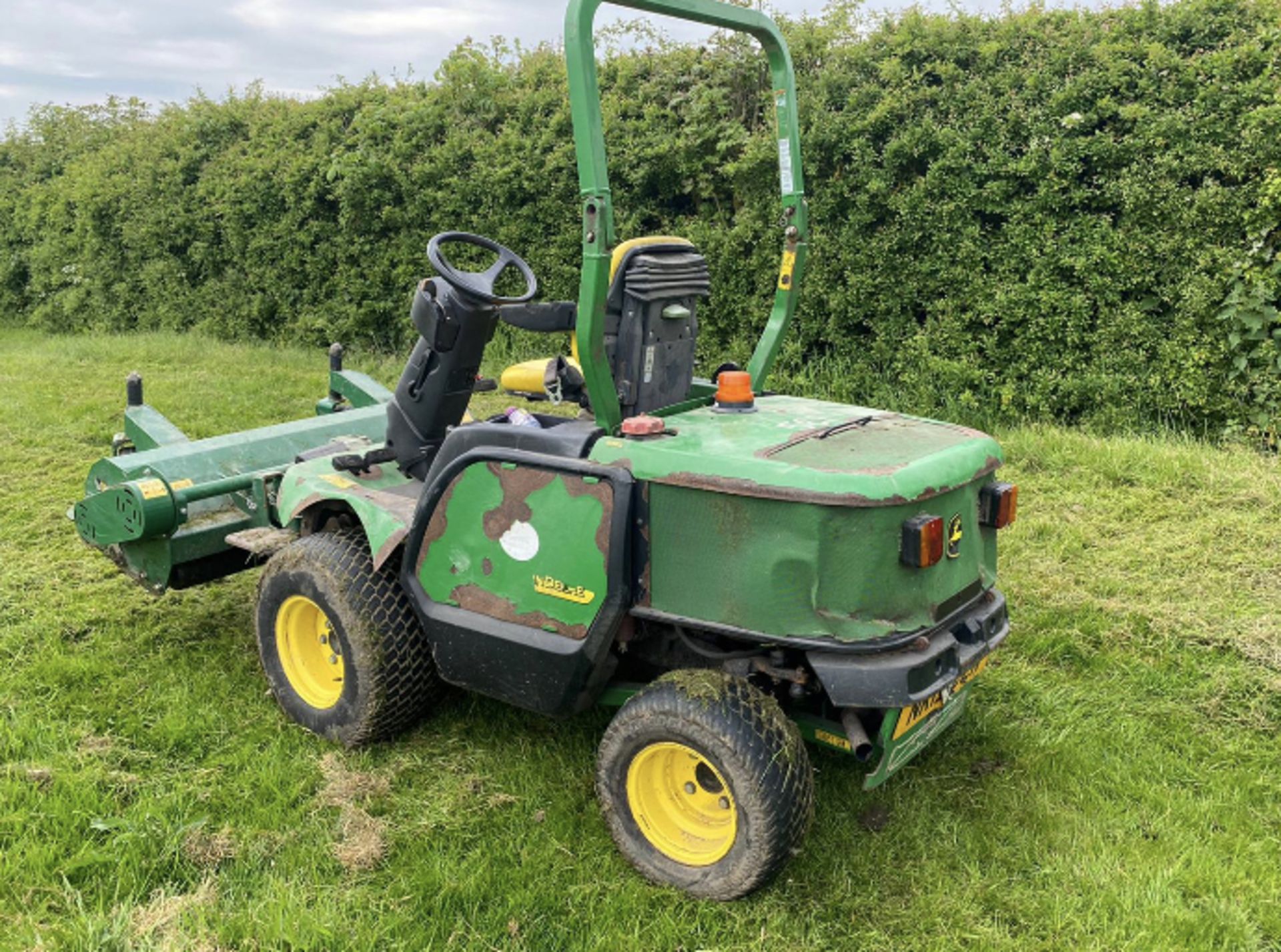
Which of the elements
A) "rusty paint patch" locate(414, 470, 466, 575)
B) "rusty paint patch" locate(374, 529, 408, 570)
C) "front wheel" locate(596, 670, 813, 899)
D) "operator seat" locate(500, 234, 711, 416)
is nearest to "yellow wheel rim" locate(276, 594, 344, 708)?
"rusty paint patch" locate(374, 529, 408, 570)

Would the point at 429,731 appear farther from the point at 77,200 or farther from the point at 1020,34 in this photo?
the point at 77,200

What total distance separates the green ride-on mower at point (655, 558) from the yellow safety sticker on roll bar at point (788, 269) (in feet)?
0.04

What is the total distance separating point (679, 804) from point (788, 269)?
1.73 meters

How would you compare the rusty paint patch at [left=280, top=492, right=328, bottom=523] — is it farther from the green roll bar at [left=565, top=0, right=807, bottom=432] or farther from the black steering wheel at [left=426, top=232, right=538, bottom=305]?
the green roll bar at [left=565, top=0, right=807, bottom=432]

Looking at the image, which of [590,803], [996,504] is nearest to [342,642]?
[590,803]

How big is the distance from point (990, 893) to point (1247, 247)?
4.33m

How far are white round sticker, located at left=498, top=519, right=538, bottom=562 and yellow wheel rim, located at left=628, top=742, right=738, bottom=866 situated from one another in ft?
2.10

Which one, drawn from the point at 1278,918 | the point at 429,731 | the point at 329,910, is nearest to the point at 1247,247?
the point at 1278,918

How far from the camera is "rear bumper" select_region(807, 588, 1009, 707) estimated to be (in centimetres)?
273

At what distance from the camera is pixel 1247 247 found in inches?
227

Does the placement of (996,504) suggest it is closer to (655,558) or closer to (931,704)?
(931,704)

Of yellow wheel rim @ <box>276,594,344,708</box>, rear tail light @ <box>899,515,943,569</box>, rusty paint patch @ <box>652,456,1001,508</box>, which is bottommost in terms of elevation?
yellow wheel rim @ <box>276,594,344,708</box>

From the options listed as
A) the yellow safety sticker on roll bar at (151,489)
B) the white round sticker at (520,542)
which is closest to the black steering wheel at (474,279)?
the white round sticker at (520,542)

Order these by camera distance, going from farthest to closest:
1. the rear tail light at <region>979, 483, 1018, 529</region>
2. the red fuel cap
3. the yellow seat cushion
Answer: the yellow seat cushion → the rear tail light at <region>979, 483, 1018, 529</region> → the red fuel cap
